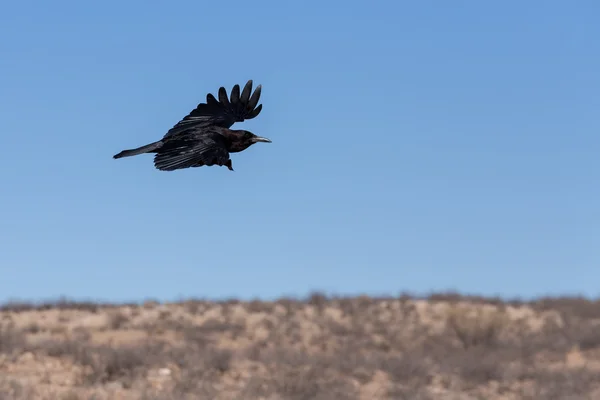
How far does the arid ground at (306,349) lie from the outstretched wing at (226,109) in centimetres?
902

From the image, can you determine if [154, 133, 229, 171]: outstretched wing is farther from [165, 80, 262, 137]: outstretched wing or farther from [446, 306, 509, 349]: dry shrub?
[446, 306, 509, 349]: dry shrub

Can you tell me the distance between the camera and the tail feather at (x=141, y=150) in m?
7.11

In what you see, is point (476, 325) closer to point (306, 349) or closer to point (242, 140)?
point (306, 349)

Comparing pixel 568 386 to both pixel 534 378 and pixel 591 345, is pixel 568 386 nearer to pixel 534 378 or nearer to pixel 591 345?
pixel 534 378

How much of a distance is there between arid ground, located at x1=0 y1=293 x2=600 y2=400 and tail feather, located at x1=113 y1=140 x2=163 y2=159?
9.90 m

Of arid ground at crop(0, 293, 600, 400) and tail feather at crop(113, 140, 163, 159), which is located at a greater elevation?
tail feather at crop(113, 140, 163, 159)

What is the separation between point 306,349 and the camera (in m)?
22.5

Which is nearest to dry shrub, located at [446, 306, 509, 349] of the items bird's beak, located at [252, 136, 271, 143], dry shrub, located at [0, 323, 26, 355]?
dry shrub, located at [0, 323, 26, 355]

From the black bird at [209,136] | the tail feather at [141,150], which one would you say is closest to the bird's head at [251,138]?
the black bird at [209,136]

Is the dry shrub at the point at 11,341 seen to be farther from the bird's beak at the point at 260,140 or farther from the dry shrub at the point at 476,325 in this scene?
the bird's beak at the point at 260,140

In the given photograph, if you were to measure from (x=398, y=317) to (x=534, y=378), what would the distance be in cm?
609

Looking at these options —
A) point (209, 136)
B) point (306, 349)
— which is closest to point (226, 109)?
point (209, 136)

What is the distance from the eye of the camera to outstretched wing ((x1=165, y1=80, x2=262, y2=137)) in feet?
27.0

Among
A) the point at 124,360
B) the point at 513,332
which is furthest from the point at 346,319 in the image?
the point at 124,360
